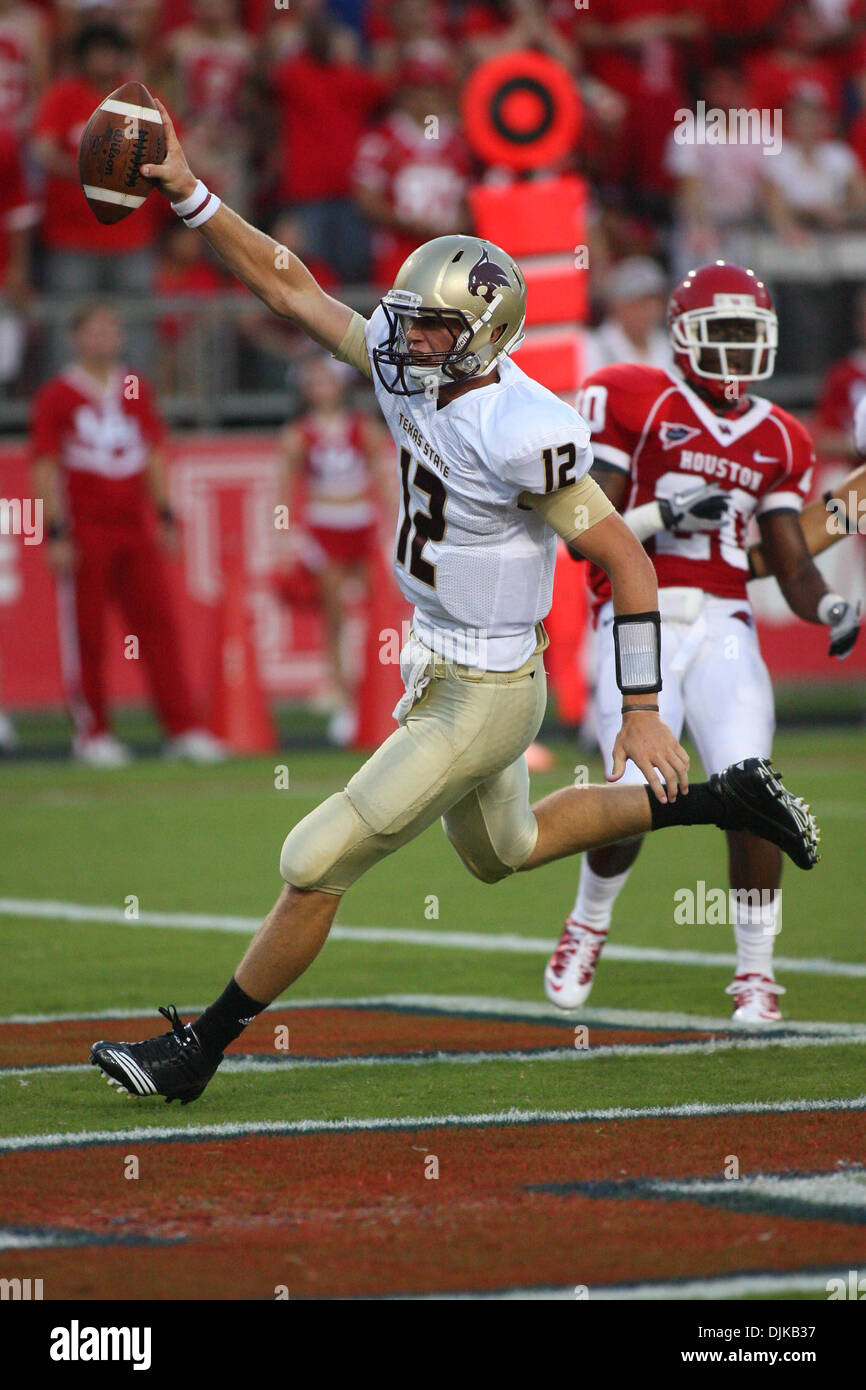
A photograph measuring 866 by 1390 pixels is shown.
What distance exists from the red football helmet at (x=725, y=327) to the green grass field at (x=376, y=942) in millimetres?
1647

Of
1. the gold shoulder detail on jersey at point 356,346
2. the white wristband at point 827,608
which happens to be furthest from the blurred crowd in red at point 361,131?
the gold shoulder detail on jersey at point 356,346

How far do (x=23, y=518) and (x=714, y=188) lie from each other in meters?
5.11

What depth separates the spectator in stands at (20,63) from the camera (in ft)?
42.9

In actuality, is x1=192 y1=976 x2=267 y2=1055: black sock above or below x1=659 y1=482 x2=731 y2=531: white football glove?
below

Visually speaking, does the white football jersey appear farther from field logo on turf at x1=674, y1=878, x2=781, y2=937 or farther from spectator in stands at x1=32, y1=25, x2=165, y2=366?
spectator in stands at x1=32, y1=25, x2=165, y2=366

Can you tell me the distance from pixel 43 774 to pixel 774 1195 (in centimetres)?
758

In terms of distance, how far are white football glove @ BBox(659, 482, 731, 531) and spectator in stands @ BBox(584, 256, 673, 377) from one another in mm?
5517

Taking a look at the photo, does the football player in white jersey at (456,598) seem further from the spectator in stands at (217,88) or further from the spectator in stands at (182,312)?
the spectator in stands at (217,88)

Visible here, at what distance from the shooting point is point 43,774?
35.2 feet

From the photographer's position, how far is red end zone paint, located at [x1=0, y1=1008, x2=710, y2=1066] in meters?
4.96

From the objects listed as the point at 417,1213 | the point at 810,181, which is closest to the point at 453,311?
the point at 417,1213

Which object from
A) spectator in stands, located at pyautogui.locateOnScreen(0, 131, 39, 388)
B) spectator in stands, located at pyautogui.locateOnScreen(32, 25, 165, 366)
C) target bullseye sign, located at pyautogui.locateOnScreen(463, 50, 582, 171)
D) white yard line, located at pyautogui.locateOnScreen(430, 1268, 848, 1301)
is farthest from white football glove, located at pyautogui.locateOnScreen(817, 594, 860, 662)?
spectator in stands, located at pyautogui.locateOnScreen(0, 131, 39, 388)
